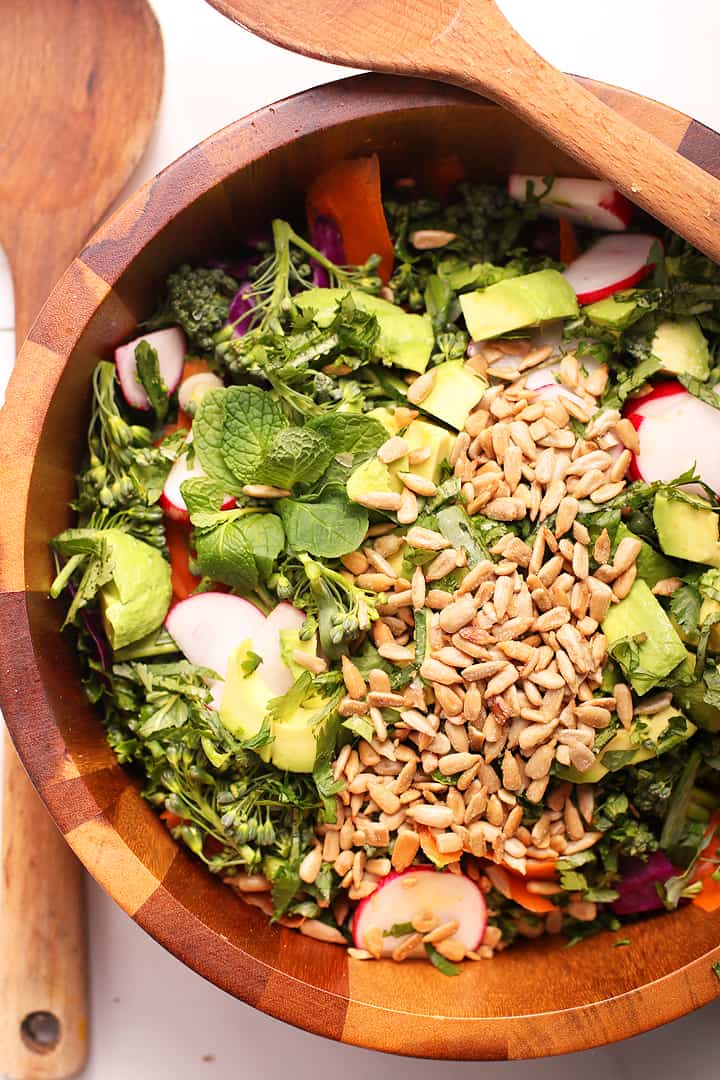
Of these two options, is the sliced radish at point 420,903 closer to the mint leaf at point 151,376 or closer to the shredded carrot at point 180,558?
the shredded carrot at point 180,558

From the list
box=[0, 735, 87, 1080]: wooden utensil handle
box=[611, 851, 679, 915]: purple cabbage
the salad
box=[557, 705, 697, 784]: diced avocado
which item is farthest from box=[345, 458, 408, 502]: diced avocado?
box=[0, 735, 87, 1080]: wooden utensil handle

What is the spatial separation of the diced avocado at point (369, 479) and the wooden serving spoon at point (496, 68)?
628 mm

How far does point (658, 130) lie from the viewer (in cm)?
165

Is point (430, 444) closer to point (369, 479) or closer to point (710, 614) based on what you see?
point (369, 479)

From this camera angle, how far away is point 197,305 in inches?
69.9

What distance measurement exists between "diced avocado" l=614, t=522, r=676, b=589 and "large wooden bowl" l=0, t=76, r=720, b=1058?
64cm

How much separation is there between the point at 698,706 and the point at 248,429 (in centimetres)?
95

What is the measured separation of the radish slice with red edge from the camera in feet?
5.74

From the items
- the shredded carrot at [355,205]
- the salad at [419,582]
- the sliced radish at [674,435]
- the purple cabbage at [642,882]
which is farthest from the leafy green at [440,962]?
the shredded carrot at [355,205]

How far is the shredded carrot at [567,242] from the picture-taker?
1890mm

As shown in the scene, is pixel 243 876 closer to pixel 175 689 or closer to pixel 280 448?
pixel 175 689

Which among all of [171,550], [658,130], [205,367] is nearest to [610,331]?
[658,130]

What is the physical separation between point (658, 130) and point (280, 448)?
87 cm

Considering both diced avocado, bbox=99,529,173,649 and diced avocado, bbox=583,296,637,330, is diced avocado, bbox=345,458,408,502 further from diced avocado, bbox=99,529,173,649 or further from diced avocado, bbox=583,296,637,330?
diced avocado, bbox=583,296,637,330
